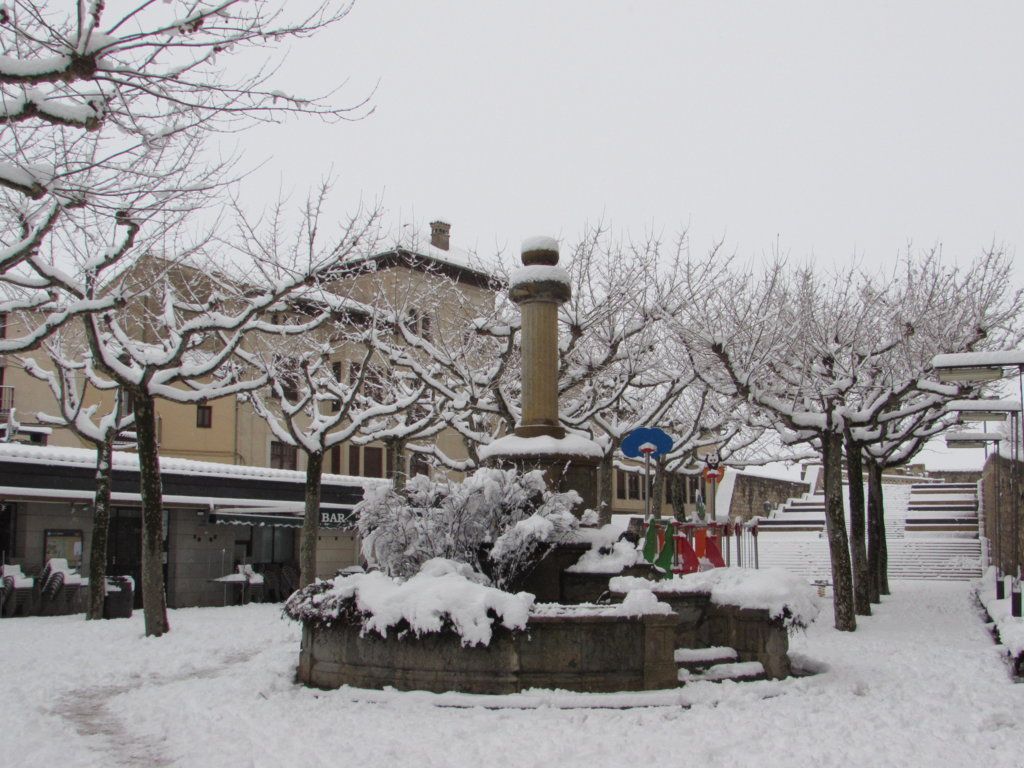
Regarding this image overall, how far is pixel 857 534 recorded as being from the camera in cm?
1925

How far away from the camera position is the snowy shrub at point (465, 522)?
10641 mm

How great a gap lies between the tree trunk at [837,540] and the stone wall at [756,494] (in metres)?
25.8

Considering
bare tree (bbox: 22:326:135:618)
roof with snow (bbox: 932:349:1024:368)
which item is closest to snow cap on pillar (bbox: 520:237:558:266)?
roof with snow (bbox: 932:349:1024:368)

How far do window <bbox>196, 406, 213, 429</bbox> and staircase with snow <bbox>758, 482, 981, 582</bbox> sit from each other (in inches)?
782

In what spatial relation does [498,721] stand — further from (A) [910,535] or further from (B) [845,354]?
(A) [910,535]

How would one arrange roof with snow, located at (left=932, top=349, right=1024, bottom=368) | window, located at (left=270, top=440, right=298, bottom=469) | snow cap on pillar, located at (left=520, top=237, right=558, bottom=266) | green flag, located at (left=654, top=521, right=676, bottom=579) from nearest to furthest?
green flag, located at (left=654, top=521, right=676, bottom=579) → roof with snow, located at (left=932, top=349, right=1024, bottom=368) → snow cap on pillar, located at (left=520, top=237, right=558, bottom=266) → window, located at (left=270, top=440, right=298, bottom=469)

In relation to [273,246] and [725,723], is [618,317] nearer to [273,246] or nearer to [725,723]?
[273,246]

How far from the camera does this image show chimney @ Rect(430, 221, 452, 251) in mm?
45487

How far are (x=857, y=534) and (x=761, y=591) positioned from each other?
997 centimetres

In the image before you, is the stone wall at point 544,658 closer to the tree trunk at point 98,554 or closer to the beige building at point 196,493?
the beige building at point 196,493

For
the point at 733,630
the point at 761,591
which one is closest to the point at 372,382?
the point at 733,630

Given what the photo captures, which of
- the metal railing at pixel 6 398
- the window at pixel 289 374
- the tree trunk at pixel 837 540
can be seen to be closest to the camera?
the tree trunk at pixel 837 540

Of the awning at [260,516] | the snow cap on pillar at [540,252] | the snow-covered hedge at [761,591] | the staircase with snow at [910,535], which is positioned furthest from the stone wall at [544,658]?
the staircase with snow at [910,535]

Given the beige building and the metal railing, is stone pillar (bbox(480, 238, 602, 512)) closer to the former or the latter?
the beige building
